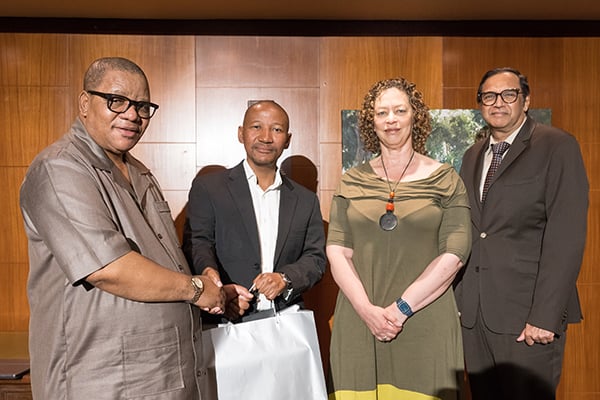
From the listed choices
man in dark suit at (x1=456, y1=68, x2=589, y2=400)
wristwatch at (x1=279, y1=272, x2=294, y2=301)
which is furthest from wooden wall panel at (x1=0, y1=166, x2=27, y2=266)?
man in dark suit at (x1=456, y1=68, x2=589, y2=400)

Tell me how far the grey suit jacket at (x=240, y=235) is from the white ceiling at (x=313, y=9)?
1.72m

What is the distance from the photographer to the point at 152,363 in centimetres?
187

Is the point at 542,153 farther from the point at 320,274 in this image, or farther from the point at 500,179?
the point at 320,274

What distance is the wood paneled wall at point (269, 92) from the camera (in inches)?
171

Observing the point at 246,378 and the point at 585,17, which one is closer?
the point at 246,378

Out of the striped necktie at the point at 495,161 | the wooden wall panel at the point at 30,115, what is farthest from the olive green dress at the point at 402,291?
the wooden wall panel at the point at 30,115

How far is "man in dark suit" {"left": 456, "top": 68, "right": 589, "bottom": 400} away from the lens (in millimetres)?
2551

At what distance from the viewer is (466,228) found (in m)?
2.43

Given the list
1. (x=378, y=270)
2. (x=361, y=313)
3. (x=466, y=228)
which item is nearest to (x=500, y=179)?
(x=466, y=228)

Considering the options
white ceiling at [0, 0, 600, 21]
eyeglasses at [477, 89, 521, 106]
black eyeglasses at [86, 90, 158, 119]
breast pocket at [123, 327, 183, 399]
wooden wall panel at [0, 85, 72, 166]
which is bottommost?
breast pocket at [123, 327, 183, 399]

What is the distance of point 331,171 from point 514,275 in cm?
205

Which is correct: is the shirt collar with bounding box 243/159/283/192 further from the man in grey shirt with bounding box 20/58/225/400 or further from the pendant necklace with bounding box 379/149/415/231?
the man in grey shirt with bounding box 20/58/225/400

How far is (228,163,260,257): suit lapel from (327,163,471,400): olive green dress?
0.54 meters

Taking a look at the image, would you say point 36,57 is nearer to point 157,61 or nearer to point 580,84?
point 157,61
